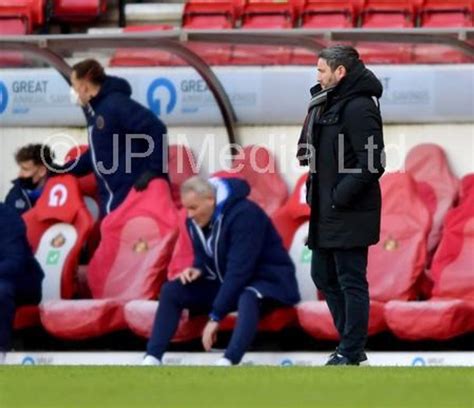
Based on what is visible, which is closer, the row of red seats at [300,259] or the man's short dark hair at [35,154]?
the row of red seats at [300,259]

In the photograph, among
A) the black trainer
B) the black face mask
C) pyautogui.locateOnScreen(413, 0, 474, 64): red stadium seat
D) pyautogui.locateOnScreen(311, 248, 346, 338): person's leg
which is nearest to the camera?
the black trainer

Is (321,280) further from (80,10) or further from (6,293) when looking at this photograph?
(80,10)

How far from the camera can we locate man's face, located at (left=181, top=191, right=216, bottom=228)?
1110 cm

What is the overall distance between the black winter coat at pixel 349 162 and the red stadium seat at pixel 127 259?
307 cm

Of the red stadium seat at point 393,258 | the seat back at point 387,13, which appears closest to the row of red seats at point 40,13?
the seat back at point 387,13

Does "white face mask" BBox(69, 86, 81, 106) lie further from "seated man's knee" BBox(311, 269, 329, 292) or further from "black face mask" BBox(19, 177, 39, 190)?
"seated man's knee" BBox(311, 269, 329, 292)

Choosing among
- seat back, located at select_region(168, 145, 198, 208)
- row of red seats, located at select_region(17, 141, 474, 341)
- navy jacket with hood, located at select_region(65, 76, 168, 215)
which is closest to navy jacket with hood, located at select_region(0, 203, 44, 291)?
row of red seats, located at select_region(17, 141, 474, 341)

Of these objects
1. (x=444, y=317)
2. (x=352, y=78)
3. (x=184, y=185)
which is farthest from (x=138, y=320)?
(x=352, y=78)

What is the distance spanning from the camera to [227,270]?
11094mm

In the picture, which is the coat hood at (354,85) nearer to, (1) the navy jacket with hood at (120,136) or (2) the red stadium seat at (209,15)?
(1) the navy jacket with hood at (120,136)

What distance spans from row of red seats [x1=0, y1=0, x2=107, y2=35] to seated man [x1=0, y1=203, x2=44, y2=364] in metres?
3.86

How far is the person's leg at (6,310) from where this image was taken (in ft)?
38.0

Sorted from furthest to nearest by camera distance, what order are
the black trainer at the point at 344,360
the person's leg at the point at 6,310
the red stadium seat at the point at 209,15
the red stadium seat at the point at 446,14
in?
the red stadium seat at the point at 209,15 < the red stadium seat at the point at 446,14 < the person's leg at the point at 6,310 < the black trainer at the point at 344,360

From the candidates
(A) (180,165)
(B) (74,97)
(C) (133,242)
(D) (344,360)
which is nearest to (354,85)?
(D) (344,360)
